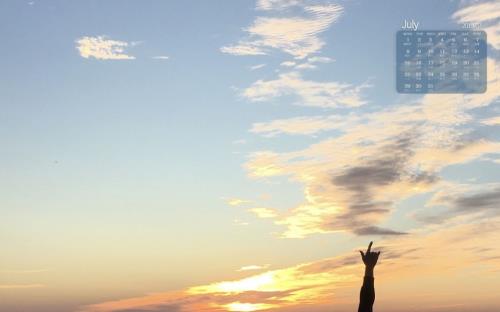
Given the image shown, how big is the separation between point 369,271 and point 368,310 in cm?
158

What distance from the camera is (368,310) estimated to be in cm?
5997

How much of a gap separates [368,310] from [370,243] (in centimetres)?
269

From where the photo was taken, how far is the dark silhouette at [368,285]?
2363 inches

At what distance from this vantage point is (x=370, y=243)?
2329 inches

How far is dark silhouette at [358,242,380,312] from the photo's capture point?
197 feet

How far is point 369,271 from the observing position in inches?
2388

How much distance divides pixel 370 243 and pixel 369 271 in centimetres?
189

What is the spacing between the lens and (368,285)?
60.4 metres
